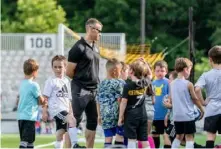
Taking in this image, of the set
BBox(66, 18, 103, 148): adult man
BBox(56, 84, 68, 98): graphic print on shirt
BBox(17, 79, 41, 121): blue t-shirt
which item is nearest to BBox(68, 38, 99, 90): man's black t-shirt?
BBox(66, 18, 103, 148): adult man

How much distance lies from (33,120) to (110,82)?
1.41 m

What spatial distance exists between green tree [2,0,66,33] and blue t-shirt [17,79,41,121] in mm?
38235

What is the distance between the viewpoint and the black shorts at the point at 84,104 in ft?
47.2

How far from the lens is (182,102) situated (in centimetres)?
1452

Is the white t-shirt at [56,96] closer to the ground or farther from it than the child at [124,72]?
closer to the ground

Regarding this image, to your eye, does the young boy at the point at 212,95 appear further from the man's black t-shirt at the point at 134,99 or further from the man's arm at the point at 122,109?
the man's arm at the point at 122,109

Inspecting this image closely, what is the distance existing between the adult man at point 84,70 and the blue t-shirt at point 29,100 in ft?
2.03

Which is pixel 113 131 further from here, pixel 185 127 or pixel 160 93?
pixel 160 93

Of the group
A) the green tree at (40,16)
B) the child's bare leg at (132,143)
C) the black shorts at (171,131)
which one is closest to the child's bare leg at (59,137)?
the child's bare leg at (132,143)

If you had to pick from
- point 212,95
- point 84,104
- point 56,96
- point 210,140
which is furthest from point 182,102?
point 56,96

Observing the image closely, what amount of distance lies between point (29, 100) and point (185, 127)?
262 cm

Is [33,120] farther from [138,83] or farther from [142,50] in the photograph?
[142,50]

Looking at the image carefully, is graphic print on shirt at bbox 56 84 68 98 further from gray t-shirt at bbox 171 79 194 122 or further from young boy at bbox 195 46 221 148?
young boy at bbox 195 46 221 148

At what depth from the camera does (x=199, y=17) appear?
5666cm
